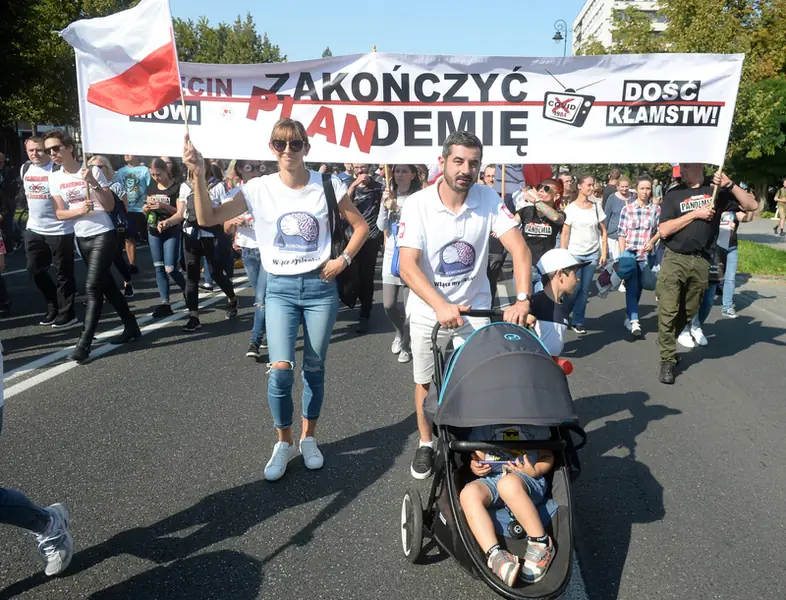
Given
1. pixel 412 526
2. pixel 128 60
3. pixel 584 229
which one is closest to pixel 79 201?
pixel 128 60

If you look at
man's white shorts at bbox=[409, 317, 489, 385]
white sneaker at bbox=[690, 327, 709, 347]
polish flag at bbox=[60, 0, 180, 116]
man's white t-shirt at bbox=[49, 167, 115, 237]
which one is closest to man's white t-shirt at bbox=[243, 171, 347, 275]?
man's white shorts at bbox=[409, 317, 489, 385]

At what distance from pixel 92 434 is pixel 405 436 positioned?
86.0 inches

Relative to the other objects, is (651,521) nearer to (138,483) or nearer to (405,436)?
(405,436)

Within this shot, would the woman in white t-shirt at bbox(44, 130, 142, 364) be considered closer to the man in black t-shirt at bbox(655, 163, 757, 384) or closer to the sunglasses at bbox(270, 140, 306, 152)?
the sunglasses at bbox(270, 140, 306, 152)

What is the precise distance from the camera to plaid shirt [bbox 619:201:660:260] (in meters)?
8.17

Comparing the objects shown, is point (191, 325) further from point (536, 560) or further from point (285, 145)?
point (536, 560)

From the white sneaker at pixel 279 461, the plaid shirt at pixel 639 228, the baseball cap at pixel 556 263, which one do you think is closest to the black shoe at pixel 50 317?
the white sneaker at pixel 279 461

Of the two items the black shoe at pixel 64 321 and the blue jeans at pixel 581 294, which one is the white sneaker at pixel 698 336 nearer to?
the blue jeans at pixel 581 294

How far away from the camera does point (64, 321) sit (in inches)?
309

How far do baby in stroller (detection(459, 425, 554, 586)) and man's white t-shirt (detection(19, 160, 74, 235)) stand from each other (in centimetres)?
641

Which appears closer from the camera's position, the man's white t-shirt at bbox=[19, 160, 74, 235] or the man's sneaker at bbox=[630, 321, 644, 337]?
the man's white t-shirt at bbox=[19, 160, 74, 235]

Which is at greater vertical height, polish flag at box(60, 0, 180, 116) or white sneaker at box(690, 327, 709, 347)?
polish flag at box(60, 0, 180, 116)

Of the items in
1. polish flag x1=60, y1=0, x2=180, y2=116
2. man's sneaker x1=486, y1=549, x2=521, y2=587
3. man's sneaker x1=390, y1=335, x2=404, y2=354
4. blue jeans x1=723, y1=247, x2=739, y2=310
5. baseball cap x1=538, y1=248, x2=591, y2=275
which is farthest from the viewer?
blue jeans x1=723, y1=247, x2=739, y2=310

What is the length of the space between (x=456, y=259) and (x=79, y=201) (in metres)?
4.58
